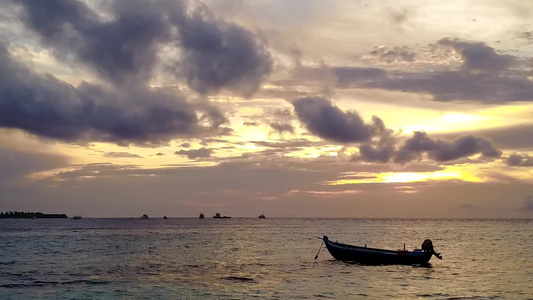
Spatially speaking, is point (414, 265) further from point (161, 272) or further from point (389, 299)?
point (161, 272)

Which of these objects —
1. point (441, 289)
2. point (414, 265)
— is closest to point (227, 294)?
point (441, 289)

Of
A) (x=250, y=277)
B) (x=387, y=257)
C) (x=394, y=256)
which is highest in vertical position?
(x=394, y=256)

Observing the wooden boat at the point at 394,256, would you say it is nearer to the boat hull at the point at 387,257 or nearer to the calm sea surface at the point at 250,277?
the boat hull at the point at 387,257

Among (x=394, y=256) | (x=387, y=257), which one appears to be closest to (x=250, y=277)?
(x=387, y=257)

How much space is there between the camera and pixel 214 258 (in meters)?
68.4

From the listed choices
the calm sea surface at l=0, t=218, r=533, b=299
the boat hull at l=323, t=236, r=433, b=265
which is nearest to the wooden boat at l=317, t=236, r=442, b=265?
the boat hull at l=323, t=236, r=433, b=265

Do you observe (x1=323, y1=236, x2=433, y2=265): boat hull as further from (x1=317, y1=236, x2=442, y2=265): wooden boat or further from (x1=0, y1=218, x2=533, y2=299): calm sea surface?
(x1=0, y1=218, x2=533, y2=299): calm sea surface

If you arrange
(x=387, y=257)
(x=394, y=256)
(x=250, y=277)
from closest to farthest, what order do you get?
1. (x=250, y=277)
2. (x=394, y=256)
3. (x=387, y=257)

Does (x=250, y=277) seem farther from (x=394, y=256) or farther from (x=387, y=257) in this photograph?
(x=394, y=256)

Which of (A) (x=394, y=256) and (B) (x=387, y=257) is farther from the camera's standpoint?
(B) (x=387, y=257)

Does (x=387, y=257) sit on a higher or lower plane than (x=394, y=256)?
lower

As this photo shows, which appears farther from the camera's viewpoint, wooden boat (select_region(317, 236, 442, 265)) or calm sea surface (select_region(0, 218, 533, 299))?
wooden boat (select_region(317, 236, 442, 265))

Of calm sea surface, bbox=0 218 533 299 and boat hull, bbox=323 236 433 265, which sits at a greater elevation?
boat hull, bbox=323 236 433 265

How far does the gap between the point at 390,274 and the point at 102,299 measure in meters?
28.4
